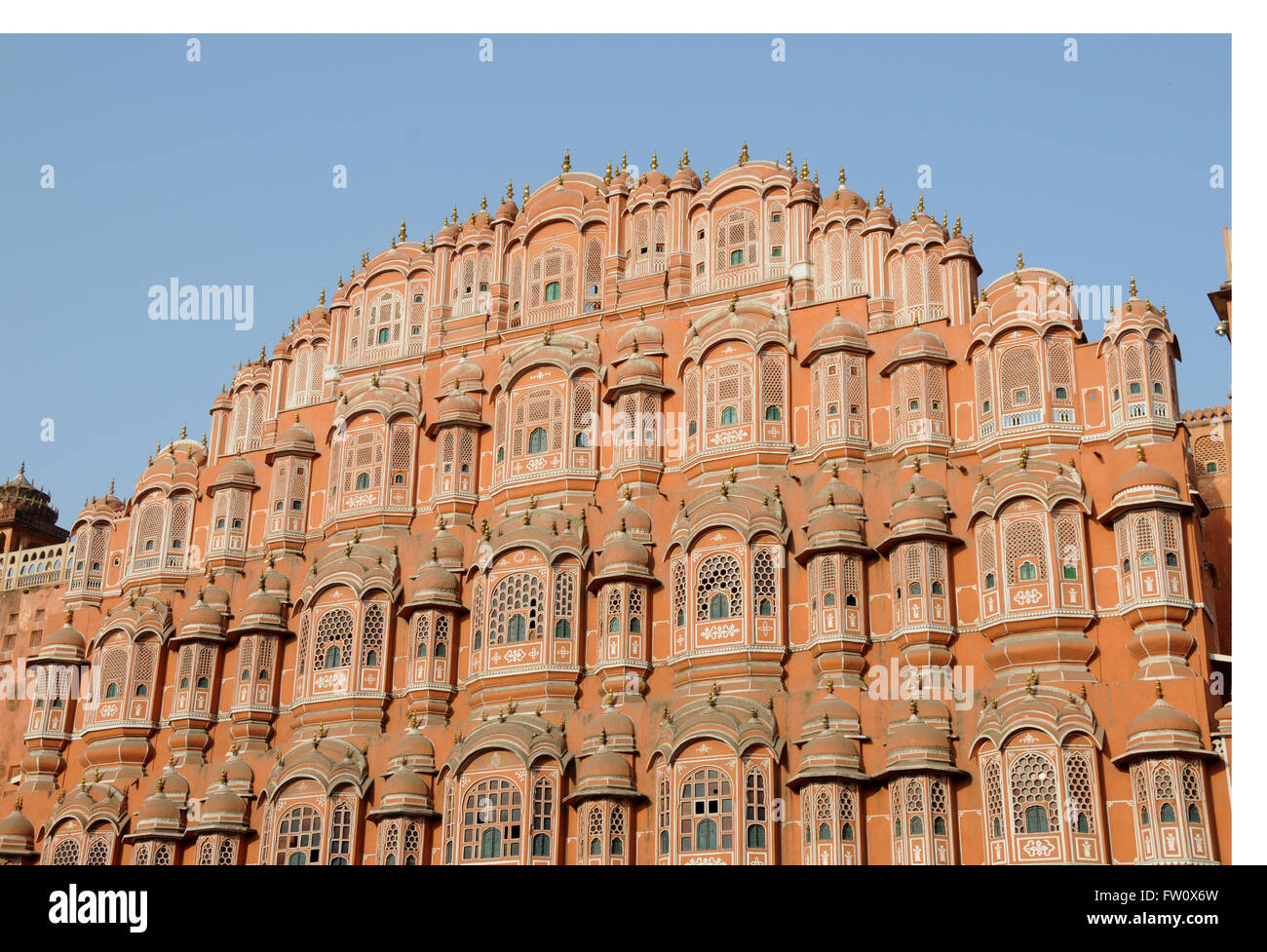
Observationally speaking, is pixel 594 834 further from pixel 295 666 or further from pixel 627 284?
pixel 627 284

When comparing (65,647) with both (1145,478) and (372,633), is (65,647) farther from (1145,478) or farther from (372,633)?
(1145,478)

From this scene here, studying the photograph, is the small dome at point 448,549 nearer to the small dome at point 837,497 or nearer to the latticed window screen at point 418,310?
the latticed window screen at point 418,310

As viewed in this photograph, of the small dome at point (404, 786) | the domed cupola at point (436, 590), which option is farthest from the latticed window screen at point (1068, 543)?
the small dome at point (404, 786)

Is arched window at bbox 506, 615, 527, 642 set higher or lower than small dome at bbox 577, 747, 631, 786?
higher

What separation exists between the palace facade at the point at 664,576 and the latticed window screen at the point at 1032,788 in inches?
2.3

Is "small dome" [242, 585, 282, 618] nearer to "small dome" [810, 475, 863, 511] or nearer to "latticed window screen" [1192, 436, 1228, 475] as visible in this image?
"small dome" [810, 475, 863, 511]

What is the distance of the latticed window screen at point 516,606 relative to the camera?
120ft

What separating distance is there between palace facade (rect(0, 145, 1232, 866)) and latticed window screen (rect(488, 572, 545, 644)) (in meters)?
0.09

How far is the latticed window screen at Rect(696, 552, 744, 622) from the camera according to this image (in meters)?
35.3

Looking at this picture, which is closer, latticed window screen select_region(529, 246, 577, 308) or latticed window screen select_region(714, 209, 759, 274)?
latticed window screen select_region(714, 209, 759, 274)

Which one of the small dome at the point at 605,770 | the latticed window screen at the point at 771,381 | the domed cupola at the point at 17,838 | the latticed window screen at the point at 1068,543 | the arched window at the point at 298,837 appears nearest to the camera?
the latticed window screen at the point at 1068,543

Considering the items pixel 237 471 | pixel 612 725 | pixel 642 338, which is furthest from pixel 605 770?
pixel 237 471

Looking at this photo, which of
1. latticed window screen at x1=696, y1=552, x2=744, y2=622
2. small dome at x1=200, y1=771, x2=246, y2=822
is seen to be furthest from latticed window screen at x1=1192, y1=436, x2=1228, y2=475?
small dome at x1=200, y1=771, x2=246, y2=822
